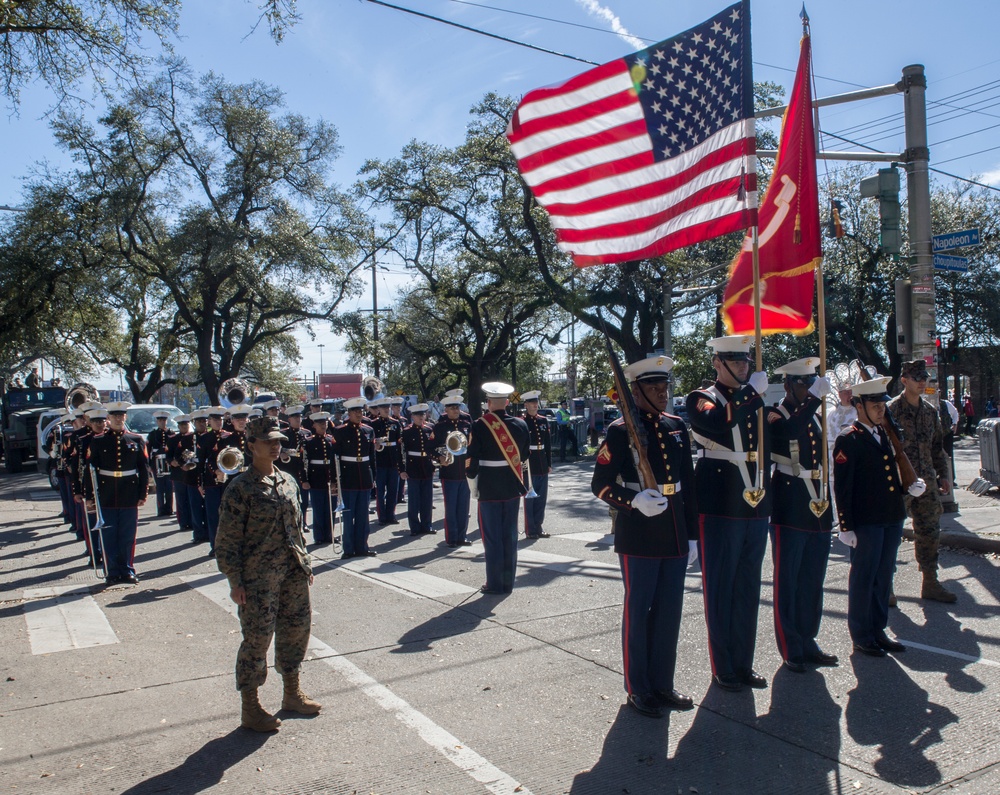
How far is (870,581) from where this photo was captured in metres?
5.82

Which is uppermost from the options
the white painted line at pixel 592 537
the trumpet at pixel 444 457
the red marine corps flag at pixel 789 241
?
the red marine corps flag at pixel 789 241

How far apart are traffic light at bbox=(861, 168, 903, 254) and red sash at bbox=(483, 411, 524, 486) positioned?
647cm

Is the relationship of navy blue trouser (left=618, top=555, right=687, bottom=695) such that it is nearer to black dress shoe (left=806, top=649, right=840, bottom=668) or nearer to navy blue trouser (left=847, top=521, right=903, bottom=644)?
black dress shoe (left=806, top=649, right=840, bottom=668)

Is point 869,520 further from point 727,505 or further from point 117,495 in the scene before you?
point 117,495

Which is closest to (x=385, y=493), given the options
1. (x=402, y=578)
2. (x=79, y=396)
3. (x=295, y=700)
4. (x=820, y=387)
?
(x=402, y=578)

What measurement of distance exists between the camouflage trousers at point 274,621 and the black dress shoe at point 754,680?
2720 millimetres

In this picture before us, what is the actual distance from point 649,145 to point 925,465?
148 inches

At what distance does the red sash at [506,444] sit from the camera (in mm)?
8289

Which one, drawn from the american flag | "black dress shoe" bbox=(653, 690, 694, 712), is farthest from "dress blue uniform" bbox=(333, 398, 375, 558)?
"black dress shoe" bbox=(653, 690, 694, 712)

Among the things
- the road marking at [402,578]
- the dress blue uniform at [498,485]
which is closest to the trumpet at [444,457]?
the road marking at [402,578]

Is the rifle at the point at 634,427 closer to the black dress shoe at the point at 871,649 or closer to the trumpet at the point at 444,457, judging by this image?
the black dress shoe at the point at 871,649

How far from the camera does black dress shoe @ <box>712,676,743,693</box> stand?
5152 millimetres

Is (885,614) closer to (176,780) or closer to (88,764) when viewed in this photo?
(176,780)

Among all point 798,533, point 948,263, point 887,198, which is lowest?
point 798,533
